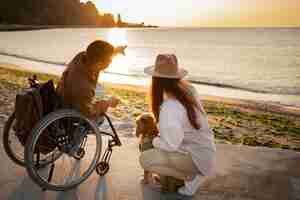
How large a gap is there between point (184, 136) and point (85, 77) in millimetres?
1014

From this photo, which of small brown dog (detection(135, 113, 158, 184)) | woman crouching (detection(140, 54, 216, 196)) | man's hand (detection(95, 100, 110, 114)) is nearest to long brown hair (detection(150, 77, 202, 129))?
woman crouching (detection(140, 54, 216, 196))

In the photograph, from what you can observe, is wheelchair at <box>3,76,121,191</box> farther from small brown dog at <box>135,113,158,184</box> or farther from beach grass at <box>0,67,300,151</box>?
beach grass at <box>0,67,300,151</box>

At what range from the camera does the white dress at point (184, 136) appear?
2686mm

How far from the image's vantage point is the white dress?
2686 millimetres

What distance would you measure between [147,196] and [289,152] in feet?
7.13

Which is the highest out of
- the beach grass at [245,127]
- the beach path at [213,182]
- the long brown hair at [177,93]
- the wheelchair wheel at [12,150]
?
the long brown hair at [177,93]

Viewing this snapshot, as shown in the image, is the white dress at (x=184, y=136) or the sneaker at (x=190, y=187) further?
the sneaker at (x=190, y=187)

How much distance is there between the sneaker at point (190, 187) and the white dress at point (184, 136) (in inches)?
8.2

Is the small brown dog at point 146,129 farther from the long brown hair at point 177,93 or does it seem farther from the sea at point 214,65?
the sea at point 214,65

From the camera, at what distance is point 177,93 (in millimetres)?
2703

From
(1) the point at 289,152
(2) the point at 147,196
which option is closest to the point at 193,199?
(2) the point at 147,196

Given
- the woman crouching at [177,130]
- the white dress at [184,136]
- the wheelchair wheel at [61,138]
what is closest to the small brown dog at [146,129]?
the woman crouching at [177,130]

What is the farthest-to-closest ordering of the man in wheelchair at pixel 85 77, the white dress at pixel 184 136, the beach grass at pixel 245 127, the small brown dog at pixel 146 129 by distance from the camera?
the beach grass at pixel 245 127, the small brown dog at pixel 146 129, the man in wheelchair at pixel 85 77, the white dress at pixel 184 136

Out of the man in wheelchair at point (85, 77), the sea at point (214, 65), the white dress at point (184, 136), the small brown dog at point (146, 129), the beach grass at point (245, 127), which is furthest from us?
the sea at point (214, 65)
